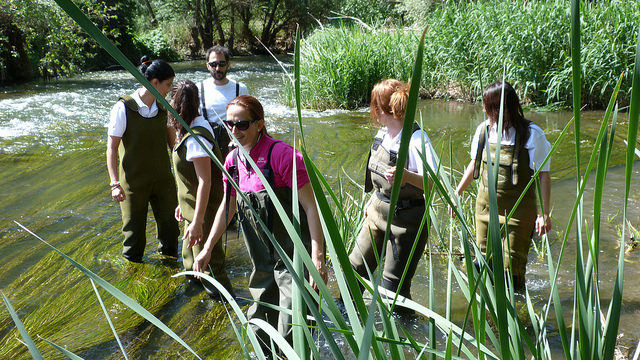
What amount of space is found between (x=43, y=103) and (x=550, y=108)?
1162cm

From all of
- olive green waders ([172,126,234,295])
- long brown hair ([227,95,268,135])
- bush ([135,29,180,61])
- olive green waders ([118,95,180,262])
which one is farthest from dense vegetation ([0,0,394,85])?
long brown hair ([227,95,268,135])

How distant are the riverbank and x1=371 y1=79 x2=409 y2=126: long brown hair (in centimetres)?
720

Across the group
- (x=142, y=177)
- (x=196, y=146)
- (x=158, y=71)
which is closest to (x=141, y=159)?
(x=142, y=177)

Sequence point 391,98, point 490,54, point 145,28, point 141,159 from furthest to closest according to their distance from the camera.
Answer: point 145,28 < point 490,54 < point 141,159 < point 391,98

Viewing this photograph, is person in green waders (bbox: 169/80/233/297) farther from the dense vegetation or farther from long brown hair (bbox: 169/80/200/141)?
the dense vegetation

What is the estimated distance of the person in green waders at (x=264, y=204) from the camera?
251 centimetres

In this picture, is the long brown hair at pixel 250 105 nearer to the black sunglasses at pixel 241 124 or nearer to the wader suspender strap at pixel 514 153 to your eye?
the black sunglasses at pixel 241 124

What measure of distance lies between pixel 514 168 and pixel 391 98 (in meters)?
1.02

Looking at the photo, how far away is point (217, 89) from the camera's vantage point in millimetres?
4637

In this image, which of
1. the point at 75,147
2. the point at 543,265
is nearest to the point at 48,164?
the point at 75,147

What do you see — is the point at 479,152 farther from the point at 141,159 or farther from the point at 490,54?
the point at 490,54

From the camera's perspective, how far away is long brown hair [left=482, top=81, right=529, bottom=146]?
3.14 m

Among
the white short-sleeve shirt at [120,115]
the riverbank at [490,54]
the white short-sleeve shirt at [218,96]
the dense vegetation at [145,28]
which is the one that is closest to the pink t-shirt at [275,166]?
the white short-sleeve shirt at [120,115]

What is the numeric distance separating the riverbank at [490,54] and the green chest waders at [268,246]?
786cm
